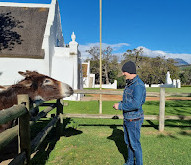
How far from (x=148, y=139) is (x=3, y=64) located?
43.2 feet

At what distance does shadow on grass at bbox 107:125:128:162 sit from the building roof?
1037 centimetres

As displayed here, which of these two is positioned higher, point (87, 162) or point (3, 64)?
point (3, 64)

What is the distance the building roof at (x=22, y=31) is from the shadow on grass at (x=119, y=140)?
1037 cm

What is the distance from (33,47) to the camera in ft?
49.4

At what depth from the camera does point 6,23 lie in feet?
53.8

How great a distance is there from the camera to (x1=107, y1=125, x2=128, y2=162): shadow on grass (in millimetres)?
4477

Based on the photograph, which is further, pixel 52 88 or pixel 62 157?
pixel 62 157

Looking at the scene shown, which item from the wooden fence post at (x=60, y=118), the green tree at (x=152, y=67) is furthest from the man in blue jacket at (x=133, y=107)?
the green tree at (x=152, y=67)

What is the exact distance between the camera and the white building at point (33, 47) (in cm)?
1485

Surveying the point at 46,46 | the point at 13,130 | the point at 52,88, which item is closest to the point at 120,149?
the point at 52,88

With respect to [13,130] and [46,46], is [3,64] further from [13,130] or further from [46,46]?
[13,130]

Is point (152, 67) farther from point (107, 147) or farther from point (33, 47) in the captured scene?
point (107, 147)

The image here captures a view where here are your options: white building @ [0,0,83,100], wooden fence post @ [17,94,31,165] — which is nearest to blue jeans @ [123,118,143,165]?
wooden fence post @ [17,94,31,165]

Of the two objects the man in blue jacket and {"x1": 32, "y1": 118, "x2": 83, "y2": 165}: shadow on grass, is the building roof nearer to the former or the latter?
{"x1": 32, "y1": 118, "x2": 83, "y2": 165}: shadow on grass
